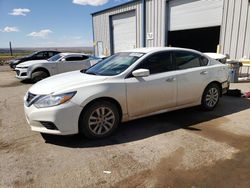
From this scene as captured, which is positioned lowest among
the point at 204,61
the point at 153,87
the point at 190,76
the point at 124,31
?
the point at 153,87

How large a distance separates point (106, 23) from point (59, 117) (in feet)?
53.3

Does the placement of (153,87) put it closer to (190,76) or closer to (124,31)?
(190,76)

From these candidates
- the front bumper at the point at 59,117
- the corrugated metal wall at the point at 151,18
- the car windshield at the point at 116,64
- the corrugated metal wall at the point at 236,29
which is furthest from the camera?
the corrugated metal wall at the point at 151,18

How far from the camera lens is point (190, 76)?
4.81m

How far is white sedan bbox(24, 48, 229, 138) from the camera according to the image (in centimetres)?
362

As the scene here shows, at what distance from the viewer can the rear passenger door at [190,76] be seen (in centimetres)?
471

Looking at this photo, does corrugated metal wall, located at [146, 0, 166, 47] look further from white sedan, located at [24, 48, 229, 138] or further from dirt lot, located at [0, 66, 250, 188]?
dirt lot, located at [0, 66, 250, 188]

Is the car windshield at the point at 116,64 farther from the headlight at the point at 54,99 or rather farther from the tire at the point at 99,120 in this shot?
the headlight at the point at 54,99

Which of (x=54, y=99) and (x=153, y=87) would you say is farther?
(x=153, y=87)

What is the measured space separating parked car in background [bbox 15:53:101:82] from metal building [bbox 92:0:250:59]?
4741mm

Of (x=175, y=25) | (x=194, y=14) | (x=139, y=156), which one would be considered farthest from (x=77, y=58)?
(x=139, y=156)

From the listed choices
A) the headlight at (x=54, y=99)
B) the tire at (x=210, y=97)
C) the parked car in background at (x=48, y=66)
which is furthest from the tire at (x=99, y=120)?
the parked car in background at (x=48, y=66)

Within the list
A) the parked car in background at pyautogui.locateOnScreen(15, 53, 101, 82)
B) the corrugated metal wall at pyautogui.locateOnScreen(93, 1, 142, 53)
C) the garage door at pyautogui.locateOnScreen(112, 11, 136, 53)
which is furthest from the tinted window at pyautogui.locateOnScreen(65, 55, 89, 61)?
the garage door at pyautogui.locateOnScreen(112, 11, 136, 53)

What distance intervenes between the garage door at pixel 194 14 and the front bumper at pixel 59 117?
31.4 feet
